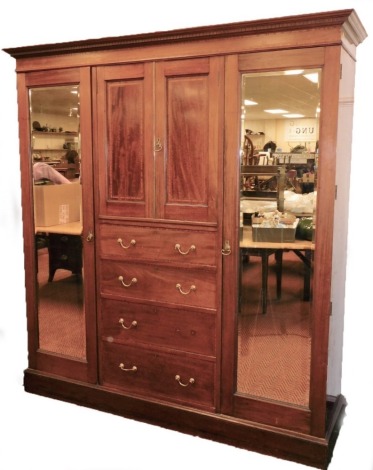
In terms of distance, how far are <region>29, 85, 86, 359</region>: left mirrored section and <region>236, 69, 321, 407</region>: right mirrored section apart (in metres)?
0.99

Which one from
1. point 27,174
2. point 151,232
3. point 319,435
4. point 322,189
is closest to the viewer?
point 322,189

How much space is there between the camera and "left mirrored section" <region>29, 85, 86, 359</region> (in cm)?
294

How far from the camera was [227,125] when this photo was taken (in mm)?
2535

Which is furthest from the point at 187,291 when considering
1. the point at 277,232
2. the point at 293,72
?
the point at 293,72

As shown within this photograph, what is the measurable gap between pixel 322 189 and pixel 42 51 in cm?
173

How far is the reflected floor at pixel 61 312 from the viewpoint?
122 inches

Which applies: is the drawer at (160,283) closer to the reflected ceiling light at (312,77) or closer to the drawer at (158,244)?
the drawer at (158,244)

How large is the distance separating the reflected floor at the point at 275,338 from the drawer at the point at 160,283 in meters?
0.19

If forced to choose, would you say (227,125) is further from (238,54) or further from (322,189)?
(322,189)

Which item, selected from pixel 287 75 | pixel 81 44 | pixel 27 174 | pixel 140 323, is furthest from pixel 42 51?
pixel 140 323

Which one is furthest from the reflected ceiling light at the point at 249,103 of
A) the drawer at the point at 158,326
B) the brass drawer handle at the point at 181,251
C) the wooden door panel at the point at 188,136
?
the drawer at the point at 158,326

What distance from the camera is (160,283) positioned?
2807mm

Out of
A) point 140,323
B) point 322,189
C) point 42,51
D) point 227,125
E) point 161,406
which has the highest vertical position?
point 42,51

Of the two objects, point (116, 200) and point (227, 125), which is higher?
point (227, 125)
